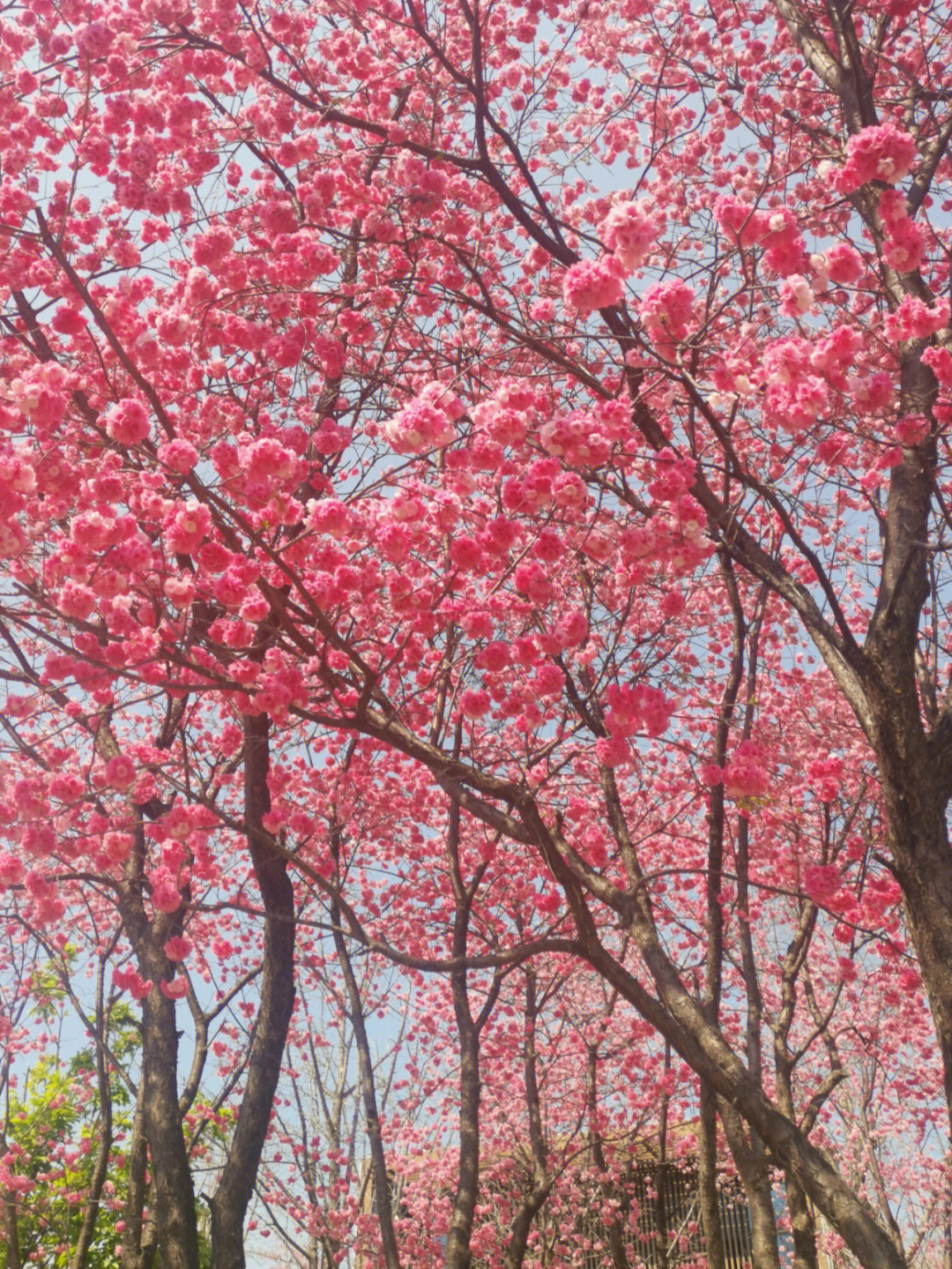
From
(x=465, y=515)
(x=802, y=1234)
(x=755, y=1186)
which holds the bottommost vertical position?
(x=802, y=1234)

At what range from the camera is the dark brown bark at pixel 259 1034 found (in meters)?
5.94

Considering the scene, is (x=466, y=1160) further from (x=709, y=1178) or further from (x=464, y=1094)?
(x=709, y=1178)

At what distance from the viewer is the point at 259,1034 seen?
6625 millimetres

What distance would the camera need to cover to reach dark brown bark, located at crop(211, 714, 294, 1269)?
5941 millimetres

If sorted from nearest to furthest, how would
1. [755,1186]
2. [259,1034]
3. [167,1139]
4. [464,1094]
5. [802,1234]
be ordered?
[755,1186], [802,1234], [167,1139], [259,1034], [464,1094]

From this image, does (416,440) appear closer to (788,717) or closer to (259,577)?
(259,577)

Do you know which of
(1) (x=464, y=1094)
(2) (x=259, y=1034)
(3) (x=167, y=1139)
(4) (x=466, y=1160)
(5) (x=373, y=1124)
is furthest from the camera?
(5) (x=373, y=1124)

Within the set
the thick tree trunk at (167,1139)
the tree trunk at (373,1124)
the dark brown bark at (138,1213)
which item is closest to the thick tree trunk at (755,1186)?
the tree trunk at (373,1124)

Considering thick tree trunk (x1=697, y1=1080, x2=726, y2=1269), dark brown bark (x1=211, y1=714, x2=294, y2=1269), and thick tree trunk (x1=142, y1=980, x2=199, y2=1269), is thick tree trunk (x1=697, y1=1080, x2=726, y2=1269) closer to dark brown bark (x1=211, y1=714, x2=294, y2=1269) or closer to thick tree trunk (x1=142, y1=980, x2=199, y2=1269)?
dark brown bark (x1=211, y1=714, x2=294, y2=1269)

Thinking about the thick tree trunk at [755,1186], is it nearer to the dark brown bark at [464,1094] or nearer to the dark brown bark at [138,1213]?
the dark brown bark at [464,1094]

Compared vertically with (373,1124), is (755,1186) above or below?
below

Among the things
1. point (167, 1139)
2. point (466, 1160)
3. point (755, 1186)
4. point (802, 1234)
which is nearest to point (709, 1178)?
point (802, 1234)

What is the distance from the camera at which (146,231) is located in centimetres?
611

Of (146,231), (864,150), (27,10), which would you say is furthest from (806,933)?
(27,10)
